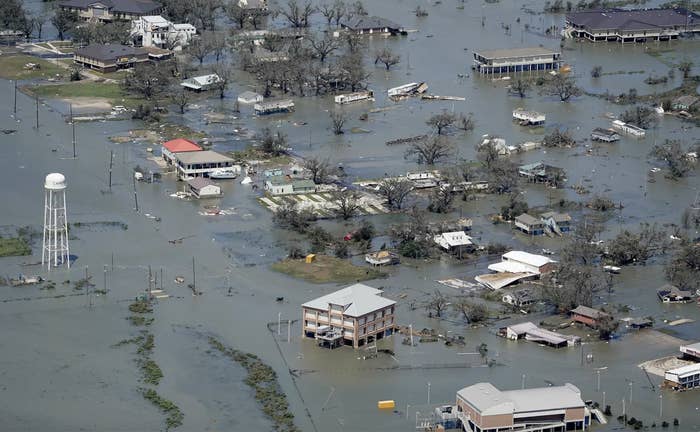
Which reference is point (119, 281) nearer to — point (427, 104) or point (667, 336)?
point (667, 336)

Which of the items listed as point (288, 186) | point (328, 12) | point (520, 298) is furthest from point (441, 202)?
point (328, 12)

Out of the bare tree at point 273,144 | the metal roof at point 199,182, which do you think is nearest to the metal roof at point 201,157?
the metal roof at point 199,182

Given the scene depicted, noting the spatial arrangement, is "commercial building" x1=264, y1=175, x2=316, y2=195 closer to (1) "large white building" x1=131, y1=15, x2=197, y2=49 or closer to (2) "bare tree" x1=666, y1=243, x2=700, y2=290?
(2) "bare tree" x1=666, y1=243, x2=700, y2=290

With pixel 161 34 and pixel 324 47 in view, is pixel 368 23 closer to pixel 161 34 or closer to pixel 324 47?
pixel 324 47

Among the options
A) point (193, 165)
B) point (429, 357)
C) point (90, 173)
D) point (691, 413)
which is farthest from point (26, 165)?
point (691, 413)

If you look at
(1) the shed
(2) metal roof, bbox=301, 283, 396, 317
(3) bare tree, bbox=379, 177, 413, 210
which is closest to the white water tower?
(2) metal roof, bbox=301, 283, 396, 317

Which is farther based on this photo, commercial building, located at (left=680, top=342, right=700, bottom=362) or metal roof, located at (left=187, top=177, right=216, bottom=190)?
metal roof, located at (left=187, top=177, right=216, bottom=190)

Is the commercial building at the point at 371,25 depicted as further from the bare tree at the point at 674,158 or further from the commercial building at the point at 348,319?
the commercial building at the point at 348,319
